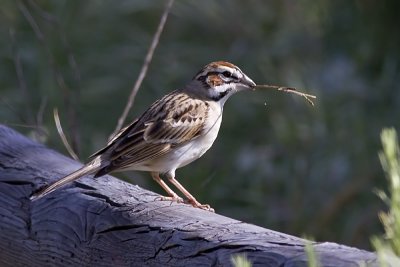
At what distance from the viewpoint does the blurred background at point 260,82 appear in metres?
6.89

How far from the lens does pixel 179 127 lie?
15.2 feet

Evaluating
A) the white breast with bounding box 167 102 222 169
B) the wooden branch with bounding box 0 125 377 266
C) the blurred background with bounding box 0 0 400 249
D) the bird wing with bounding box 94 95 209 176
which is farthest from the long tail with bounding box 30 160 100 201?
the blurred background with bounding box 0 0 400 249

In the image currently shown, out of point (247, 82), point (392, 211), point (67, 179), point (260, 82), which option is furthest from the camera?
point (260, 82)

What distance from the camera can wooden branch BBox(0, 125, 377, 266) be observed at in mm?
2504

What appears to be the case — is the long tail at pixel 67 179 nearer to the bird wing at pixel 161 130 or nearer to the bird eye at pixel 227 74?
the bird wing at pixel 161 130

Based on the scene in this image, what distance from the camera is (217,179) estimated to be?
6844 mm

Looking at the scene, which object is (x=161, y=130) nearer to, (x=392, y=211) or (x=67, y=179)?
(x=67, y=179)

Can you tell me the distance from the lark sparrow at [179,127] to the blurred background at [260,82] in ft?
4.73

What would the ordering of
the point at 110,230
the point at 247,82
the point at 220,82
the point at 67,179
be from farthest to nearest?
the point at 220,82 → the point at 247,82 → the point at 67,179 → the point at 110,230

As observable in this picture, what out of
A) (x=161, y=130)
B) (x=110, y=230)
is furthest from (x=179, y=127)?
(x=110, y=230)

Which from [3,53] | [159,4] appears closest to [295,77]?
[159,4]

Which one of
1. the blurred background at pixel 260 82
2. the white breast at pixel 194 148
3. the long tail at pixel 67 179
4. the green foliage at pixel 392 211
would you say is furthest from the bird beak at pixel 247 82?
the green foliage at pixel 392 211

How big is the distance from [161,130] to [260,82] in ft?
10.1

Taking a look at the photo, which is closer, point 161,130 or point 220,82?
point 161,130
